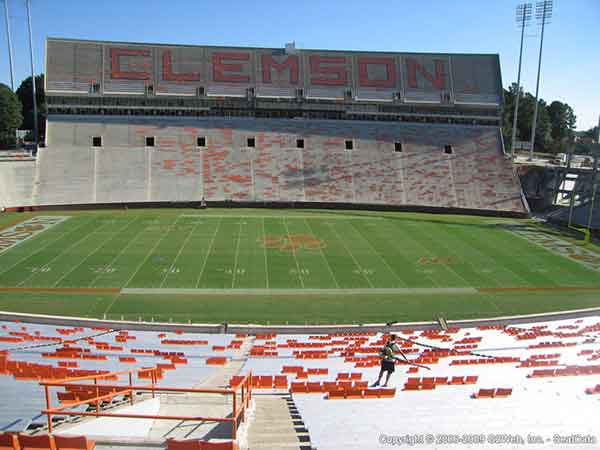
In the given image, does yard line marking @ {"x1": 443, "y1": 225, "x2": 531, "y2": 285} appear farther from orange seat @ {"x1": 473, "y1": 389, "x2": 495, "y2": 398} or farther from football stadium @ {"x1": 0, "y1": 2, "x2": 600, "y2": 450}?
orange seat @ {"x1": 473, "y1": 389, "x2": 495, "y2": 398}

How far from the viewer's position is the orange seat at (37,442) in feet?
16.4

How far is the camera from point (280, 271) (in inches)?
979

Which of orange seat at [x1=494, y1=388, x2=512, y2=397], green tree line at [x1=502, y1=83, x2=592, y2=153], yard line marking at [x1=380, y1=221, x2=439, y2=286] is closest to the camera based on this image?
orange seat at [x1=494, y1=388, x2=512, y2=397]

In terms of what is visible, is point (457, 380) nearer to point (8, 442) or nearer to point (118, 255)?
point (8, 442)

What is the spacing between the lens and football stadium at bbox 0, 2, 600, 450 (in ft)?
22.2

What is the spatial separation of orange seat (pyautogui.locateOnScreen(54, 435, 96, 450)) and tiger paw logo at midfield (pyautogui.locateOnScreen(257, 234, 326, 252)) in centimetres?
2346

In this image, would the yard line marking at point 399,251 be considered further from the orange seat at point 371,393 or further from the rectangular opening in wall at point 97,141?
the rectangular opening in wall at point 97,141

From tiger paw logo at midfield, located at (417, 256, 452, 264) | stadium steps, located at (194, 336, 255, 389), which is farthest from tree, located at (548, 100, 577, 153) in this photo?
stadium steps, located at (194, 336, 255, 389)

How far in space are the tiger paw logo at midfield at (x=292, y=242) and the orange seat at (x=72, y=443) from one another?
2346 centimetres

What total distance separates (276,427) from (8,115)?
5598 centimetres

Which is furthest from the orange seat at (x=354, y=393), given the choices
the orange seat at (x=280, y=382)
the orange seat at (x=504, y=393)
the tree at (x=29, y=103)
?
the tree at (x=29, y=103)

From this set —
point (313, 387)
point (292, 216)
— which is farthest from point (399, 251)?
point (313, 387)

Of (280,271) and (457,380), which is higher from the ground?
(457,380)

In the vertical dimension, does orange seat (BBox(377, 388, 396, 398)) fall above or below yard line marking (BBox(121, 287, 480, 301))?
above
